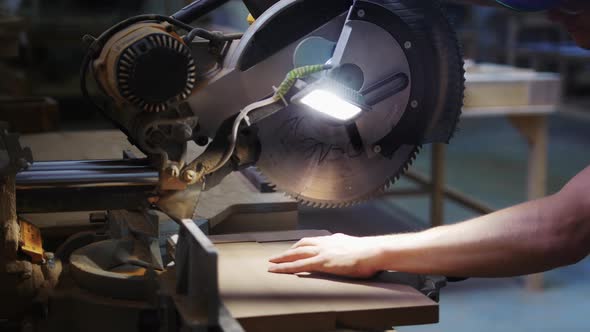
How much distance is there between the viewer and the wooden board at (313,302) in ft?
3.32

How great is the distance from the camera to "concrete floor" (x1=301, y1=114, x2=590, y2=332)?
2.96m

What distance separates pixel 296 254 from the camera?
1180 mm

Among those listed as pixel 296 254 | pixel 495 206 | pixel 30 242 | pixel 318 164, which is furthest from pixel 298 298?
pixel 495 206

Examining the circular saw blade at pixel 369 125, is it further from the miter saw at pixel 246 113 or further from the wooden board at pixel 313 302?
the wooden board at pixel 313 302

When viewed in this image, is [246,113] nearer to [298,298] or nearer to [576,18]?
[298,298]

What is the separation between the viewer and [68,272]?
130cm

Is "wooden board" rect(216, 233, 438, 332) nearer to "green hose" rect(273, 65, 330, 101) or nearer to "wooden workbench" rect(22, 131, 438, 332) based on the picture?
"wooden workbench" rect(22, 131, 438, 332)

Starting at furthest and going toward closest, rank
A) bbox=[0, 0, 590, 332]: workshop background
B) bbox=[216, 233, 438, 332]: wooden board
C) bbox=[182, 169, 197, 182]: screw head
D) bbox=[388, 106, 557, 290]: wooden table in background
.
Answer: bbox=[388, 106, 557, 290]: wooden table in background, bbox=[0, 0, 590, 332]: workshop background, bbox=[182, 169, 197, 182]: screw head, bbox=[216, 233, 438, 332]: wooden board

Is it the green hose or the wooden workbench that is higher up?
the green hose

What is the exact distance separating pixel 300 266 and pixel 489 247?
10.8 inches

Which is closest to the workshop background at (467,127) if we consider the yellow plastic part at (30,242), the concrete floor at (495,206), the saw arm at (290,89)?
the concrete floor at (495,206)

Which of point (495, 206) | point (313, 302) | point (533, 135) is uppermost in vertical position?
point (533, 135)

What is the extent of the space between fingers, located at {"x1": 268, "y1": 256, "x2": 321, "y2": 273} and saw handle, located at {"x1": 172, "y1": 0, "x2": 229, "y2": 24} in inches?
16.0

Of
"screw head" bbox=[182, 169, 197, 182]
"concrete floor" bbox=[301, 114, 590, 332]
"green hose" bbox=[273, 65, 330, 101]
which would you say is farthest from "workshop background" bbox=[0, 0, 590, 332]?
"screw head" bbox=[182, 169, 197, 182]
